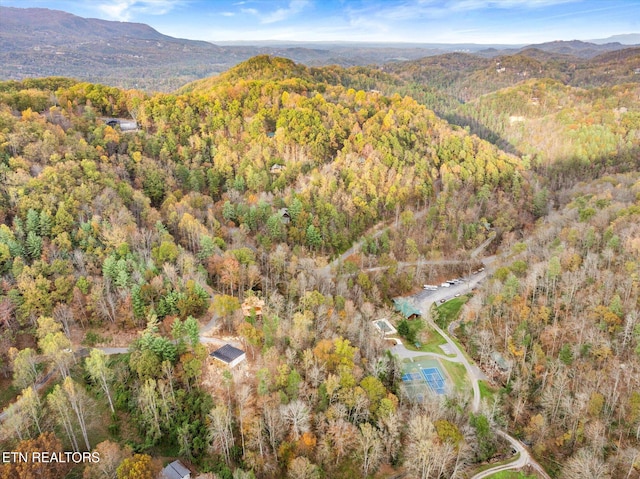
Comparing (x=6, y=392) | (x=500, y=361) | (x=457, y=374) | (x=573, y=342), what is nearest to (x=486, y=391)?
(x=457, y=374)

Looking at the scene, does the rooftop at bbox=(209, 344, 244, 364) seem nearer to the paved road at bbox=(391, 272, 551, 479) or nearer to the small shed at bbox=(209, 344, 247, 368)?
the small shed at bbox=(209, 344, 247, 368)

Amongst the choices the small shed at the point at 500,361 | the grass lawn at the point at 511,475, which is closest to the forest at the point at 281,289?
the small shed at the point at 500,361

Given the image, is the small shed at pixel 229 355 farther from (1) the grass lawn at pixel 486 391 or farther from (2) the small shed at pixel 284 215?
(2) the small shed at pixel 284 215

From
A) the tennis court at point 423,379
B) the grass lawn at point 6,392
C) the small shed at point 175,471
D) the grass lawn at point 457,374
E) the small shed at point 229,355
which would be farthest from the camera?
the grass lawn at point 457,374

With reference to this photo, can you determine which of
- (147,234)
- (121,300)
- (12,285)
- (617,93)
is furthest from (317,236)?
(617,93)

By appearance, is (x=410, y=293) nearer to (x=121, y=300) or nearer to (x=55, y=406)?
(x=121, y=300)

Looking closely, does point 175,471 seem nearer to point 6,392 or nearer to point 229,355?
point 229,355

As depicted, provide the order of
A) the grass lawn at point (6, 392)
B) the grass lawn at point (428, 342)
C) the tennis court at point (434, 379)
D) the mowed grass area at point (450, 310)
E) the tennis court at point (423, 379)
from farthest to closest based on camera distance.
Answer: the mowed grass area at point (450, 310) → the grass lawn at point (428, 342) → the tennis court at point (434, 379) → the tennis court at point (423, 379) → the grass lawn at point (6, 392)
